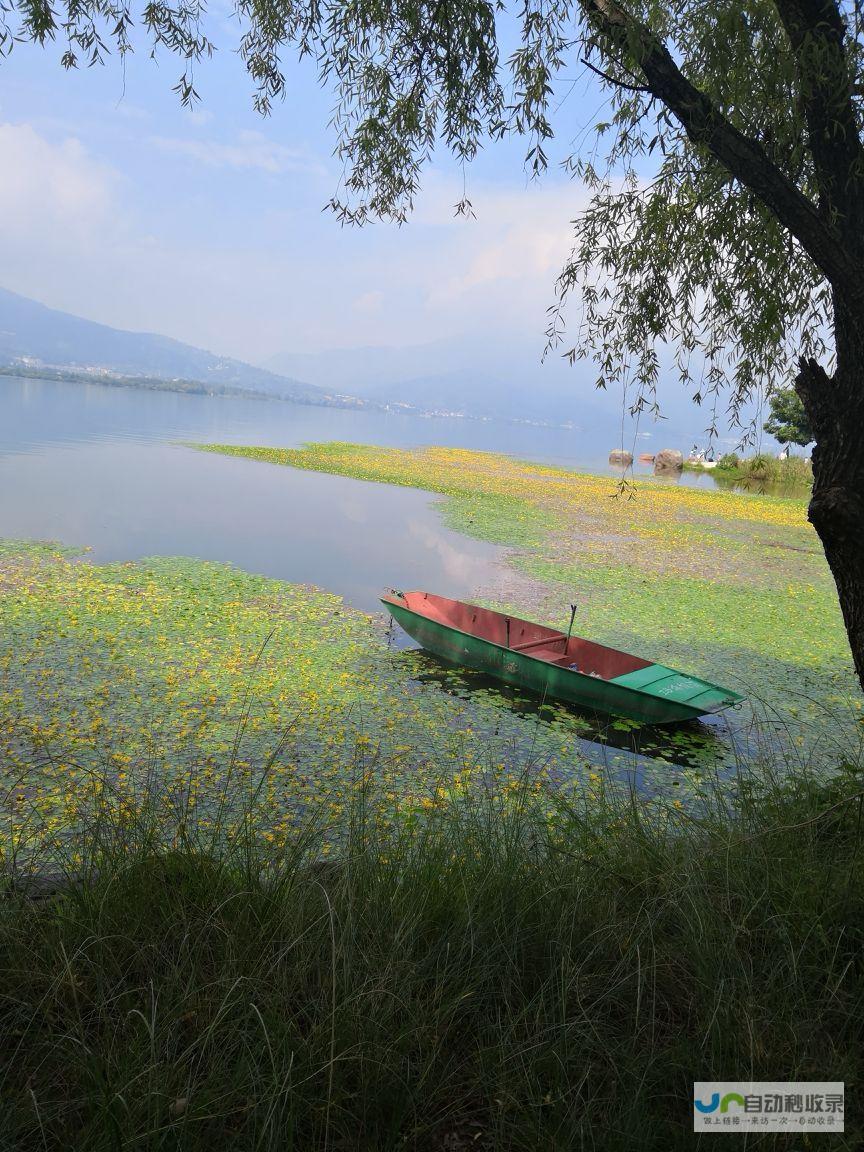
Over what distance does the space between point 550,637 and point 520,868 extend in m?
4.74

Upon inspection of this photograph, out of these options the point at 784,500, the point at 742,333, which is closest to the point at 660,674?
the point at 742,333

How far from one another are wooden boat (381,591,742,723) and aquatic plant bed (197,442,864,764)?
0.58m

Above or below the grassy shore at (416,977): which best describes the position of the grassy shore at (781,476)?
above

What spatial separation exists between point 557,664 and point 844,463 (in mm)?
3979

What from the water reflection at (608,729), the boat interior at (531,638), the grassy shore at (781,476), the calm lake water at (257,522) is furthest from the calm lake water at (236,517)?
the grassy shore at (781,476)

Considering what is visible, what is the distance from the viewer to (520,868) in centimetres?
239

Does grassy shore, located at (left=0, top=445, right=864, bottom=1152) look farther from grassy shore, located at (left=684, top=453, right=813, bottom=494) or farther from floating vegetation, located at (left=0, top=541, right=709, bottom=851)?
grassy shore, located at (left=684, top=453, right=813, bottom=494)

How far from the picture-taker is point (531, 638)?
7.26 m

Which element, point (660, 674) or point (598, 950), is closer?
point (598, 950)

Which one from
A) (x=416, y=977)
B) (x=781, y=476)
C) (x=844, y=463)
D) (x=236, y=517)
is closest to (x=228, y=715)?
(x=416, y=977)

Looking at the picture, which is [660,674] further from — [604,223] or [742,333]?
[604,223]

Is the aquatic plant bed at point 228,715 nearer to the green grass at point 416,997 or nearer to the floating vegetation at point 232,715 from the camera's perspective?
the floating vegetation at point 232,715

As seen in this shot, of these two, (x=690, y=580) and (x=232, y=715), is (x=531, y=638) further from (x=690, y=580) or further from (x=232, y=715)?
(x=690, y=580)

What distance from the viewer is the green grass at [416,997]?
1.52m
